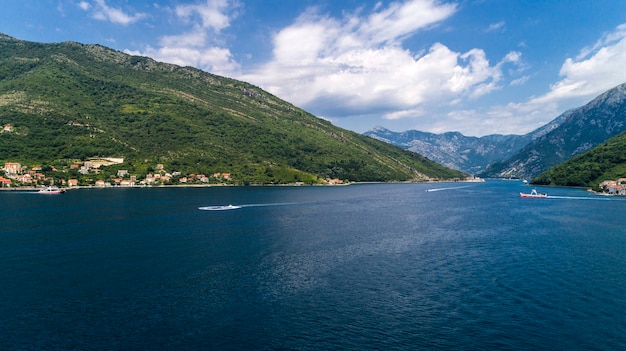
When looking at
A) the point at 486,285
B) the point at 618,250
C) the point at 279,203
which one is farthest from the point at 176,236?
the point at 618,250

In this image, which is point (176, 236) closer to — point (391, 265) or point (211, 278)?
point (211, 278)

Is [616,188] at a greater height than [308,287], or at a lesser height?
greater

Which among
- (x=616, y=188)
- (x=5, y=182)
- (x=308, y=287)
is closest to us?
(x=308, y=287)

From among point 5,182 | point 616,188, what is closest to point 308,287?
point 616,188

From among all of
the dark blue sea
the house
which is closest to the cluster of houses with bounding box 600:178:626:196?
the dark blue sea

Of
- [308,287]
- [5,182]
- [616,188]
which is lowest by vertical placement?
[308,287]

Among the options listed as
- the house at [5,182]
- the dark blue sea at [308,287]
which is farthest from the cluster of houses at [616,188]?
the house at [5,182]

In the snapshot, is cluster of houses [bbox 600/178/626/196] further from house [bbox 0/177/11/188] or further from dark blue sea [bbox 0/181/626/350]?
house [bbox 0/177/11/188]

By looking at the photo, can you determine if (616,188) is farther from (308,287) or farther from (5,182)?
(5,182)
